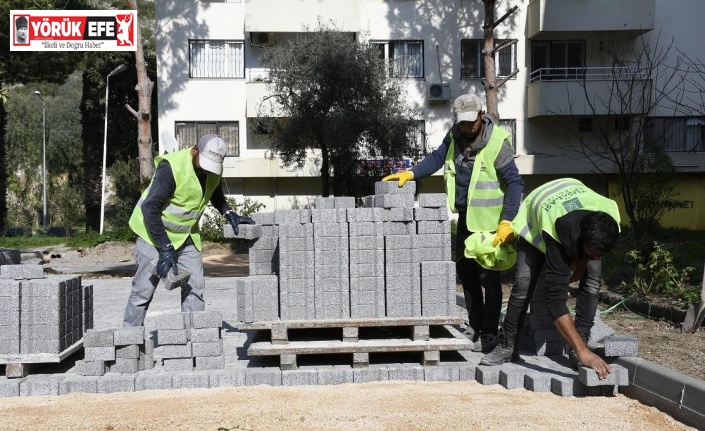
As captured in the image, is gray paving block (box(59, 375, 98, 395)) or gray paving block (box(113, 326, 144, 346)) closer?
gray paving block (box(59, 375, 98, 395))

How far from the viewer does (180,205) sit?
7320 millimetres

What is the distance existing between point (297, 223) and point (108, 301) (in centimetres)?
614

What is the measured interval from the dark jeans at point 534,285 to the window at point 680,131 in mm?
23115

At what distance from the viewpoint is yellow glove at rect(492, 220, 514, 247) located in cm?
693

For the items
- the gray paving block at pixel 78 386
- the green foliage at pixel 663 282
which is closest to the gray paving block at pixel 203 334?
the gray paving block at pixel 78 386

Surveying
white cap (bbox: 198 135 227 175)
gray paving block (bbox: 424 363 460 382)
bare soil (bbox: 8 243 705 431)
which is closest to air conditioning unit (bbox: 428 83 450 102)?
white cap (bbox: 198 135 227 175)

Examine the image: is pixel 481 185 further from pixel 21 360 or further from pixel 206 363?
pixel 21 360

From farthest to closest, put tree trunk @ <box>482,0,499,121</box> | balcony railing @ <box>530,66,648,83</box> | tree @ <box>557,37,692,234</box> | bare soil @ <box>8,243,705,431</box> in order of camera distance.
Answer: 1. balcony railing @ <box>530,66,648,83</box>
2. tree trunk @ <box>482,0,499,121</box>
3. tree @ <box>557,37,692,234</box>
4. bare soil @ <box>8,243,705,431</box>

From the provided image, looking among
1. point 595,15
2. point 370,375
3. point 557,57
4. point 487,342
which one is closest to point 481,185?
point 487,342

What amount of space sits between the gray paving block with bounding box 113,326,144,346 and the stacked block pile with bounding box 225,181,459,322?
0.87 metres

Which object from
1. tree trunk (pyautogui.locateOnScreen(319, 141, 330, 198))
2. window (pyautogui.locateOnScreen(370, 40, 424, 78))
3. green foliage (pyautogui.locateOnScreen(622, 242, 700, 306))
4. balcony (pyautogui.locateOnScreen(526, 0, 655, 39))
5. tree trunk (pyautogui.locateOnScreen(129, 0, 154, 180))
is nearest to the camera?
green foliage (pyautogui.locateOnScreen(622, 242, 700, 306))

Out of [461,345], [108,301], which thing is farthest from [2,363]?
[108,301]

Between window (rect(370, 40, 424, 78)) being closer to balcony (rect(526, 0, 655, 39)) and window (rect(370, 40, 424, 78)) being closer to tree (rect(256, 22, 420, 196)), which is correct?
tree (rect(256, 22, 420, 196))

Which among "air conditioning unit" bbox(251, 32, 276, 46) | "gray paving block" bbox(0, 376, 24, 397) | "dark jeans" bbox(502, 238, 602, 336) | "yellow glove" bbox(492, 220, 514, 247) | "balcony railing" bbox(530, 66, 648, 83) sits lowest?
"gray paving block" bbox(0, 376, 24, 397)
